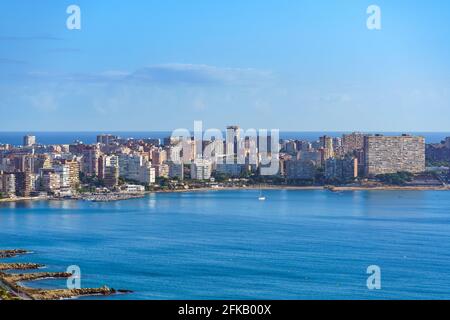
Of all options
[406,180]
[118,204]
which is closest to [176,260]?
[118,204]

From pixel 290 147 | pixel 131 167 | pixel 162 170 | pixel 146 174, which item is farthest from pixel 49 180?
pixel 290 147

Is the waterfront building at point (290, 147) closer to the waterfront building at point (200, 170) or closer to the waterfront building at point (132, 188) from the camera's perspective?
the waterfront building at point (200, 170)

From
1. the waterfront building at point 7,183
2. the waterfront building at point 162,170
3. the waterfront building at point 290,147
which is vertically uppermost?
the waterfront building at point 290,147

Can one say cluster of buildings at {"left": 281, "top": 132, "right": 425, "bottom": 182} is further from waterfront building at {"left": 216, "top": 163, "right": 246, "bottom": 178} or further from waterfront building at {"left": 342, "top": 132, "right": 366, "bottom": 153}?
waterfront building at {"left": 342, "top": 132, "right": 366, "bottom": 153}

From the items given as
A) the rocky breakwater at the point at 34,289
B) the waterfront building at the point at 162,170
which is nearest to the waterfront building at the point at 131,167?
the waterfront building at the point at 162,170
